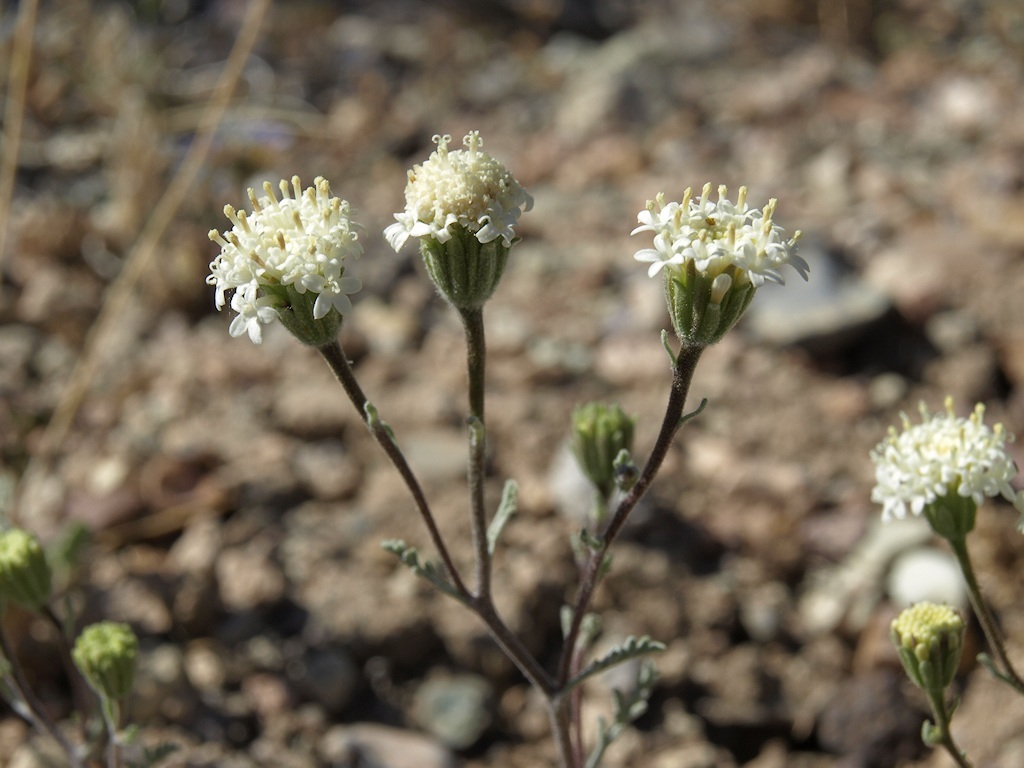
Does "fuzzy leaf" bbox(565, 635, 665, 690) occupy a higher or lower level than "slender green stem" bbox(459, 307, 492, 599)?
lower

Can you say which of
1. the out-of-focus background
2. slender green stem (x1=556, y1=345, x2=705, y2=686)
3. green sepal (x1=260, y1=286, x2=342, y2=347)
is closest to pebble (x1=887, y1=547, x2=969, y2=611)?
the out-of-focus background

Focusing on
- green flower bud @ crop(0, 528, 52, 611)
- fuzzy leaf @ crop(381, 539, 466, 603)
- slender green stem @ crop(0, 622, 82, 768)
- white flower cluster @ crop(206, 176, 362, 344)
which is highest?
white flower cluster @ crop(206, 176, 362, 344)

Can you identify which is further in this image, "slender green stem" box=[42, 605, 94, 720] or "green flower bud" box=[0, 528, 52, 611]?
"slender green stem" box=[42, 605, 94, 720]

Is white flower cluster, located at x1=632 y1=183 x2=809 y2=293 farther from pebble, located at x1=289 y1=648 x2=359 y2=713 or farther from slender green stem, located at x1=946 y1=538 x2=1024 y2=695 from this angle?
pebble, located at x1=289 y1=648 x2=359 y2=713

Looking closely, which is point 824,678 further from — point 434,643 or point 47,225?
point 47,225

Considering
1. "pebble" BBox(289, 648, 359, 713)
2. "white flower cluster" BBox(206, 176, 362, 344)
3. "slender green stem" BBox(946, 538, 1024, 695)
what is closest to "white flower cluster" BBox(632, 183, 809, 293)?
"white flower cluster" BBox(206, 176, 362, 344)

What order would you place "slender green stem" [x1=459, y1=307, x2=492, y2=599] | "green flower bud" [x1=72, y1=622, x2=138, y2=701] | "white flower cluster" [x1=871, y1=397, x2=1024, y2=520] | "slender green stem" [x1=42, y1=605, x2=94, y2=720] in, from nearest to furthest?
"slender green stem" [x1=459, y1=307, x2=492, y2=599]
"white flower cluster" [x1=871, y1=397, x2=1024, y2=520]
"green flower bud" [x1=72, y1=622, x2=138, y2=701]
"slender green stem" [x1=42, y1=605, x2=94, y2=720]

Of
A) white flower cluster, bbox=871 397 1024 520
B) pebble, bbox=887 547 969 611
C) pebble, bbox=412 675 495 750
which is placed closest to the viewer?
white flower cluster, bbox=871 397 1024 520

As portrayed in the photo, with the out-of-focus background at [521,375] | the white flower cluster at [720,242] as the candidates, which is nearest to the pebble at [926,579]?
the out-of-focus background at [521,375]
